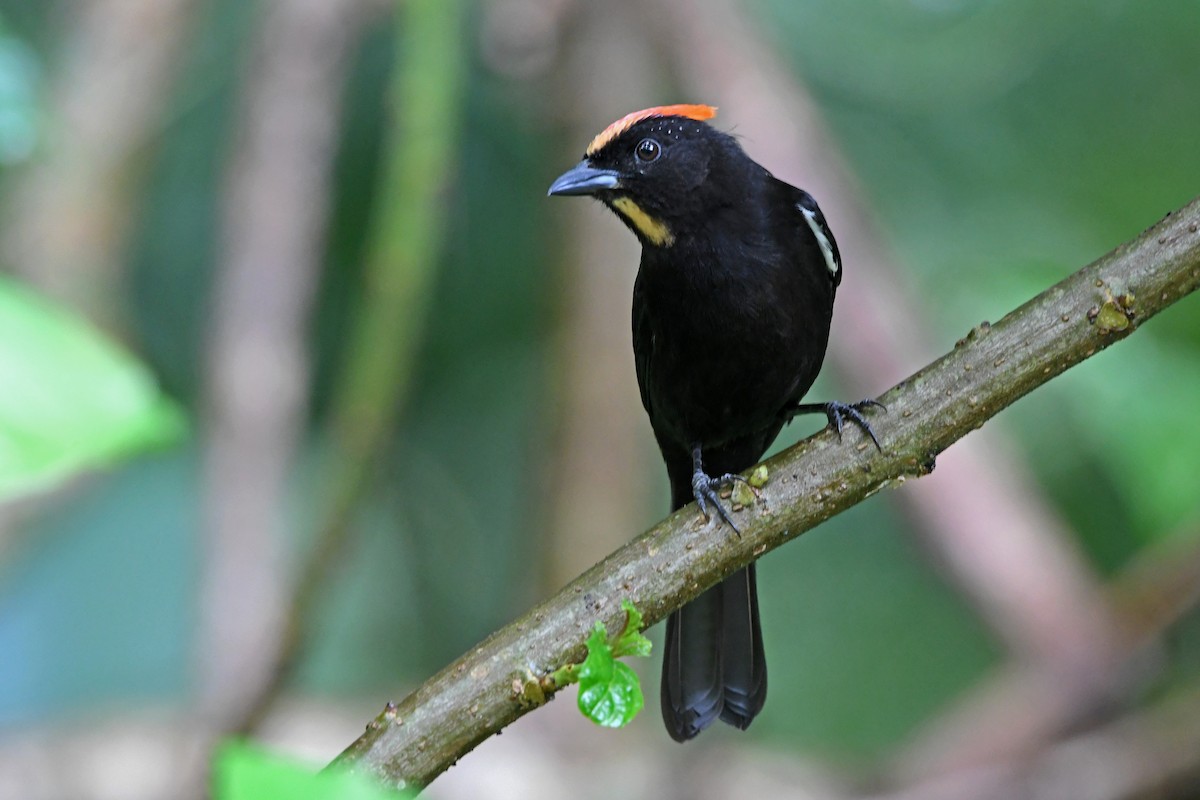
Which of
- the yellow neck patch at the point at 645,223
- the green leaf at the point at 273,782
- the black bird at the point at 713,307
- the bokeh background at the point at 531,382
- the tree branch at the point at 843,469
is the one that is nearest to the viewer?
the green leaf at the point at 273,782

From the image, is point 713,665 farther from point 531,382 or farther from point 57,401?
point 531,382

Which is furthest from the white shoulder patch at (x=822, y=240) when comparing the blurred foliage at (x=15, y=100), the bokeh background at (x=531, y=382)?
the blurred foliage at (x=15, y=100)

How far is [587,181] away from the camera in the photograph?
2.96 metres

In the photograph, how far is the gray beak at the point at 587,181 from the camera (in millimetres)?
2932

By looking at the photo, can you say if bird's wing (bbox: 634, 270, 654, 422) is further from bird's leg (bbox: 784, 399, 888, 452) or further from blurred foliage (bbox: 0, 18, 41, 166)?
blurred foliage (bbox: 0, 18, 41, 166)

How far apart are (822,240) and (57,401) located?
2.35 m

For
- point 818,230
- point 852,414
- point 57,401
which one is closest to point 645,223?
point 818,230

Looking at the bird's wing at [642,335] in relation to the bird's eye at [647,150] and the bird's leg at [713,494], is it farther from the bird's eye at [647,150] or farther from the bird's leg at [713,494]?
the bird's leg at [713,494]

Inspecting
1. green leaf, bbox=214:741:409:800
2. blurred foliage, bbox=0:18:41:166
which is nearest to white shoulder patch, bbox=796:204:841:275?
blurred foliage, bbox=0:18:41:166

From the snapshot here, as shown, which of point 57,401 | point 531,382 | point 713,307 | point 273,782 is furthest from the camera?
point 531,382

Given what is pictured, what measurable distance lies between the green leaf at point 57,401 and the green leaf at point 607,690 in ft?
2.68

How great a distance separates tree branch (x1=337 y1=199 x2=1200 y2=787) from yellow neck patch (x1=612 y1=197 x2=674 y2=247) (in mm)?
964

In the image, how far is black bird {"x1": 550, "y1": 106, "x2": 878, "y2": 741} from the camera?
9.32 feet

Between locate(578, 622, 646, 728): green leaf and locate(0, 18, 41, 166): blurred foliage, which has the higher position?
locate(0, 18, 41, 166): blurred foliage
